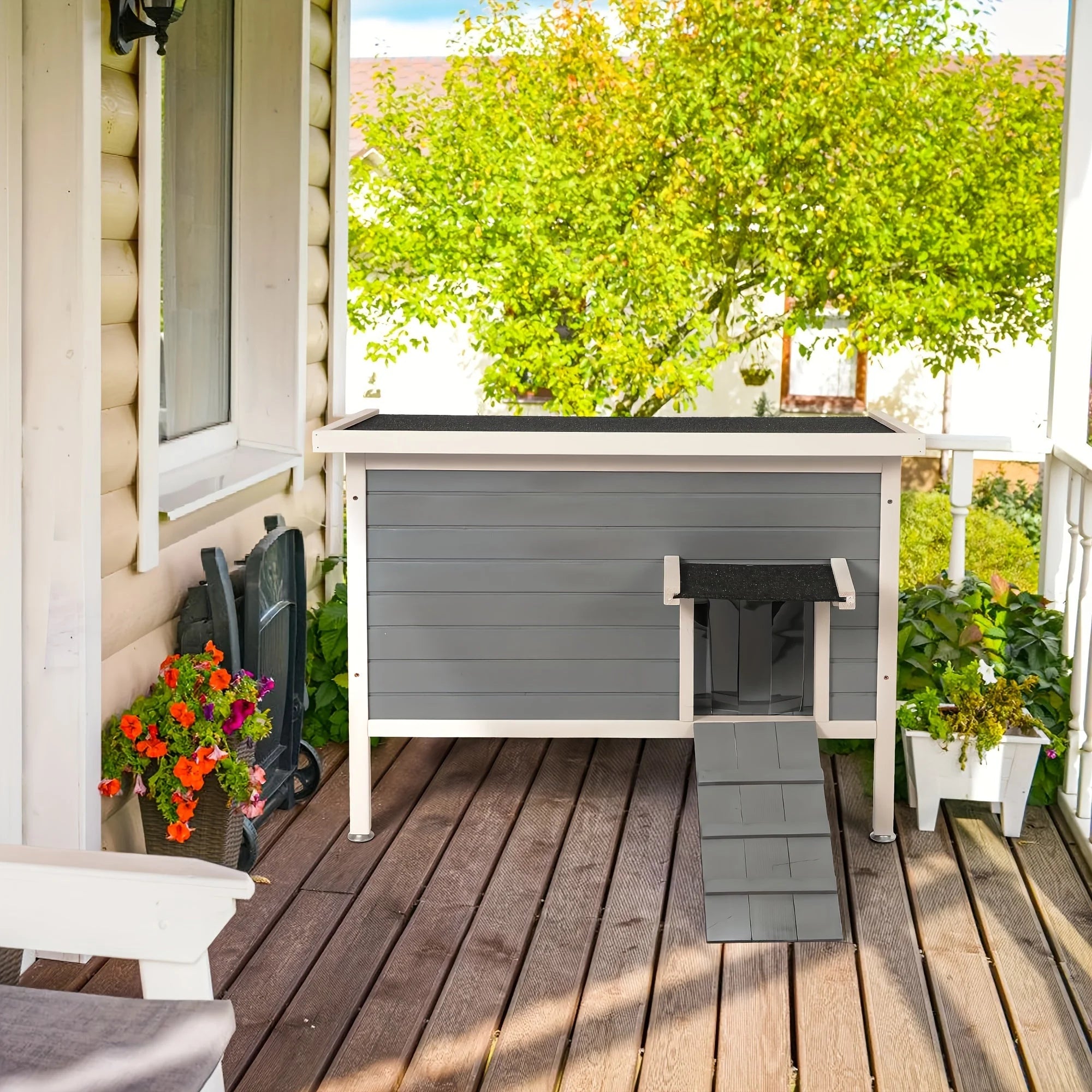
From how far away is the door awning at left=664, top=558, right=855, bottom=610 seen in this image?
9.77ft

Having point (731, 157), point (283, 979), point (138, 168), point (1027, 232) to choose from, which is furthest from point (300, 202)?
point (1027, 232)

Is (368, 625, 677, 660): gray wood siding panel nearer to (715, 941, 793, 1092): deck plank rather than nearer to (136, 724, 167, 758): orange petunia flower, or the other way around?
(136, 724, 167, 758): orange petunia flower

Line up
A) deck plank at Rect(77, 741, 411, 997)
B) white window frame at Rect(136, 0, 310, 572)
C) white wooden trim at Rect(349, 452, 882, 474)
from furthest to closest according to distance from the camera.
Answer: white window frame at Rect(136, 0, 310, 572) → white wooden trim at Rect(349, 452, 882, 474) → deck plank at Rect(77, 741, 411, 997)

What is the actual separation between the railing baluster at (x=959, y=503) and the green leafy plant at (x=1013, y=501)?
7680 mm

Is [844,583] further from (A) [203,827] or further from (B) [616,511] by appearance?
(A) [203,827]

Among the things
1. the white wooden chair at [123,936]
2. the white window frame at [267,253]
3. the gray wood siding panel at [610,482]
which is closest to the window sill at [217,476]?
the white window frame at [267,253]

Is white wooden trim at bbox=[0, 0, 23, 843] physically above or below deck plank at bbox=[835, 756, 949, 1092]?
above

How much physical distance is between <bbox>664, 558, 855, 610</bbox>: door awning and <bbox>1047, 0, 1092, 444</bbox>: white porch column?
39.2 inches

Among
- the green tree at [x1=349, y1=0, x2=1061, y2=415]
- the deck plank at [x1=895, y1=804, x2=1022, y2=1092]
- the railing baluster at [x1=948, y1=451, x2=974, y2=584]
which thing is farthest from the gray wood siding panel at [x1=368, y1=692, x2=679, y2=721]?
the green tree at [x1=349, y1=0, x2=1061, y2=415]

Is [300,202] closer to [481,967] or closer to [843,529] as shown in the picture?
[843,529]

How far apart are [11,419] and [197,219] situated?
127 centimetres

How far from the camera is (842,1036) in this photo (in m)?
2.37

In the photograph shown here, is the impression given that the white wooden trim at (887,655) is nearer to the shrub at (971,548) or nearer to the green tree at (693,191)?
the green tree at (693,191)

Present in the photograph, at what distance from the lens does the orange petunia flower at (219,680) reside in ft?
9.43
